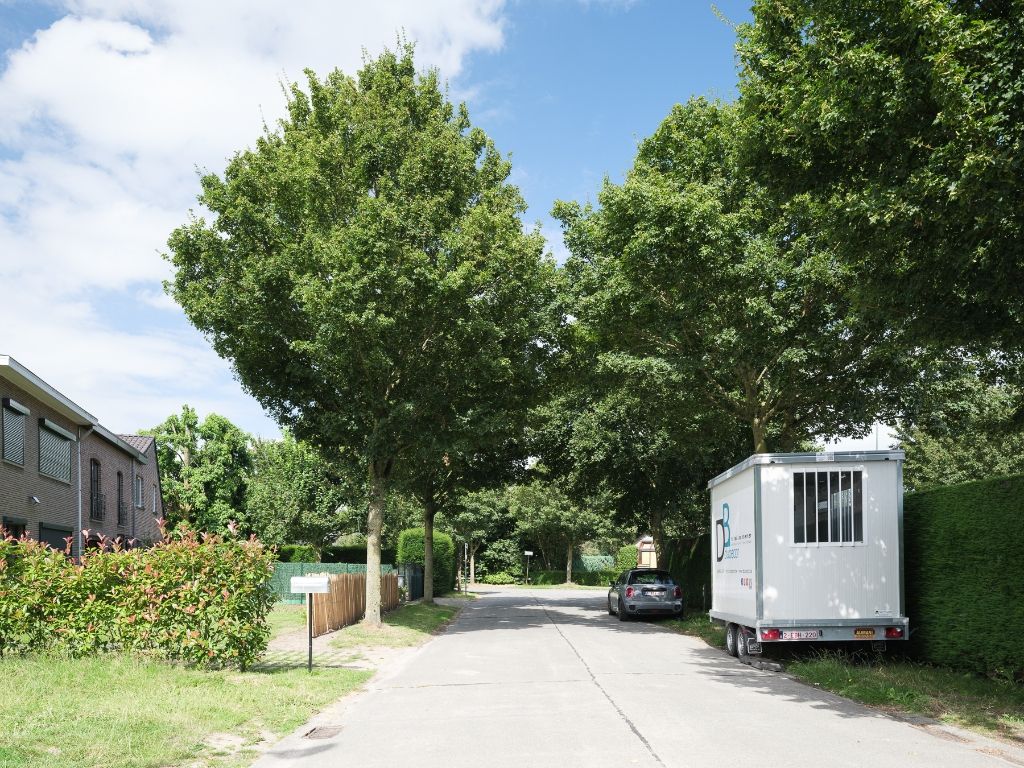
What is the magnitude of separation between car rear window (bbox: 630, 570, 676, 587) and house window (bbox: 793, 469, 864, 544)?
12547mm

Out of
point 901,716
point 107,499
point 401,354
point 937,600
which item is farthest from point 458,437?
point 107,499

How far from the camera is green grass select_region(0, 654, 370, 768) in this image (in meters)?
7.07

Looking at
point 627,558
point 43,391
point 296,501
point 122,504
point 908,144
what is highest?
point 908,144

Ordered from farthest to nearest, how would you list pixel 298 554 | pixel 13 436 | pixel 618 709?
1. pixel 298 554
2. pixel 13 436
3. pixel 618 709

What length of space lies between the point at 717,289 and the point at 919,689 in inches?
376

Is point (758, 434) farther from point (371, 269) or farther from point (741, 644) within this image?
point (371, 269)

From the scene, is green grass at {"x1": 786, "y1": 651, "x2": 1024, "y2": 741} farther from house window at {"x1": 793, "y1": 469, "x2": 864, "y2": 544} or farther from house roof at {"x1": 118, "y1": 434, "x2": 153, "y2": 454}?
house roof at {"x1": 118, "y1": 434, "x2": 153, "y2": 454}

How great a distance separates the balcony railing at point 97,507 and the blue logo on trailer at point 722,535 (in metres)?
21.3

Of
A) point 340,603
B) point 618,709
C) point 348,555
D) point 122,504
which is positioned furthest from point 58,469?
point 348,555

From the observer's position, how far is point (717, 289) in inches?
720

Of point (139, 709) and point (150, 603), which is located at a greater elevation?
point (150, 603)

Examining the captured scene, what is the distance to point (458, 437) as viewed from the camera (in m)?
21.5

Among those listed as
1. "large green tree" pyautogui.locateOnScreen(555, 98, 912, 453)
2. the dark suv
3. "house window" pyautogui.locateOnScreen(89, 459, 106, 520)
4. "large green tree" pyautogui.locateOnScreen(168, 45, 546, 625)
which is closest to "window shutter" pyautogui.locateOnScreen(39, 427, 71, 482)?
"house window" pyautogui.locateOnScreen(89, 459, 106, 520)

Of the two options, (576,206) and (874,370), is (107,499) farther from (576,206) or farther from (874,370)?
(874,370)
